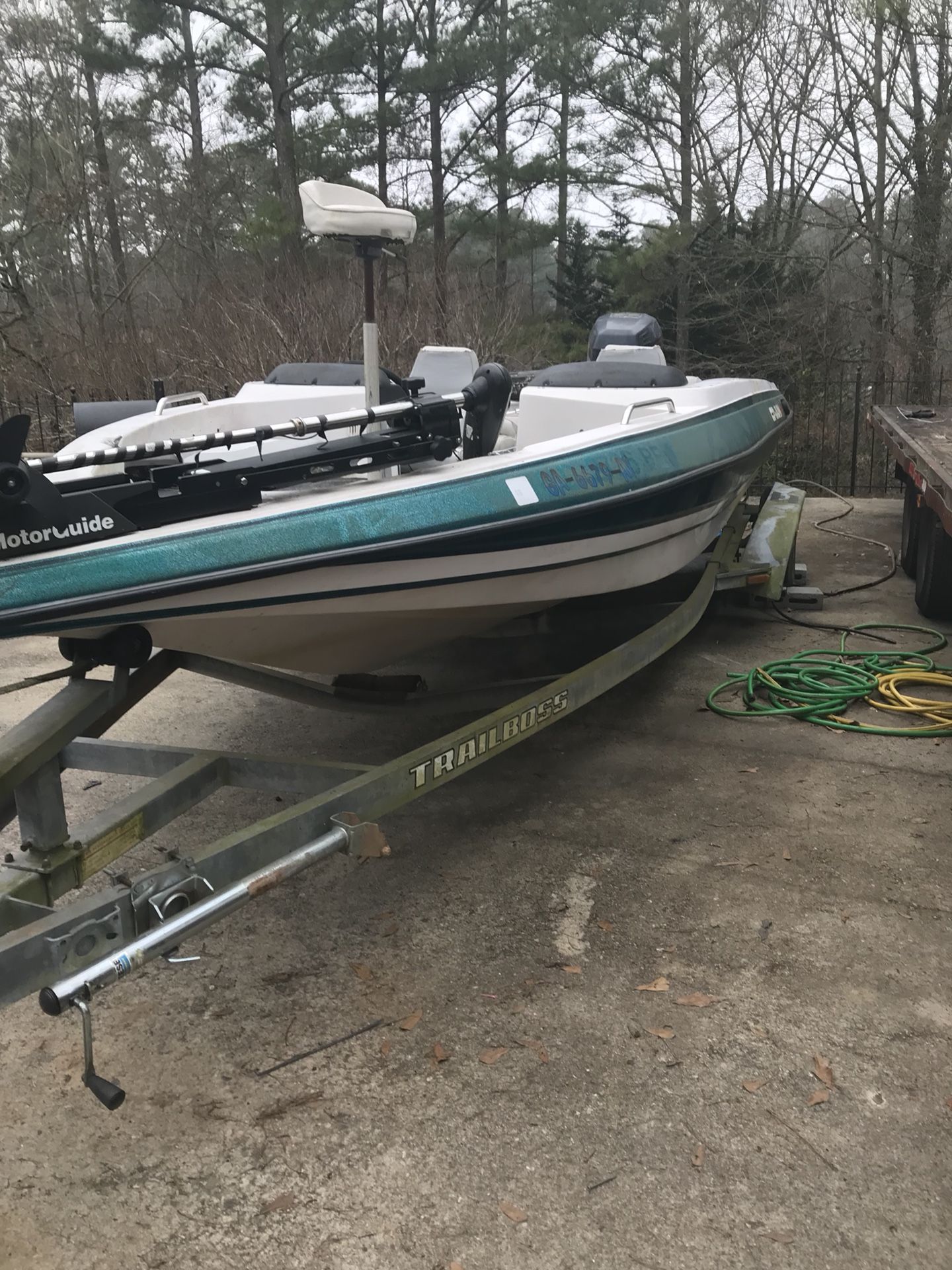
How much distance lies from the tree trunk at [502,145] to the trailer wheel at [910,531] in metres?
9.69

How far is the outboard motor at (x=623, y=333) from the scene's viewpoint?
5848 mm

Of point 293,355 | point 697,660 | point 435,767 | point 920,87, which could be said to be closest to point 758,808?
point 435,767

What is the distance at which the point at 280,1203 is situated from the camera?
1.68 m

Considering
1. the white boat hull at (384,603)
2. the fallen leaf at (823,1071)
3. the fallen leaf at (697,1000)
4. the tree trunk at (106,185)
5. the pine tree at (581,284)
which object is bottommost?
the fallen leaf at (823,1071)

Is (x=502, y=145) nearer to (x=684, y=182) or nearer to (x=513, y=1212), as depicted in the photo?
(x=684, y=182)

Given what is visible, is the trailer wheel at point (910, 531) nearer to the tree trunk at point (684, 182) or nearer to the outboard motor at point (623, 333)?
the outboard motor at point (623, 333)

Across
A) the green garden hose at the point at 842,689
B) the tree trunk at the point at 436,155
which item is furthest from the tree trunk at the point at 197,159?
the green garden hose at the point at 842,689

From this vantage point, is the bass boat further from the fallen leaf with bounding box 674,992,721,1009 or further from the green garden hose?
the fallen leaf with bounding box 674,992,721,1009

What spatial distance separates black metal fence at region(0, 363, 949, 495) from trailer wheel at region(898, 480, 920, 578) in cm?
439

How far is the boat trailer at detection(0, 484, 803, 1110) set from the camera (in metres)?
1.66

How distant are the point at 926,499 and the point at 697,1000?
2.67 m

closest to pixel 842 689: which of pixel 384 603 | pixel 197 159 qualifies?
pixel 384 603

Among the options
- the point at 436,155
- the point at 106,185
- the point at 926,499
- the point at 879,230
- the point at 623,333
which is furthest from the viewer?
the point at 436,155

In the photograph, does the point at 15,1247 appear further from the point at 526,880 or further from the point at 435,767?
the point at 526,880
